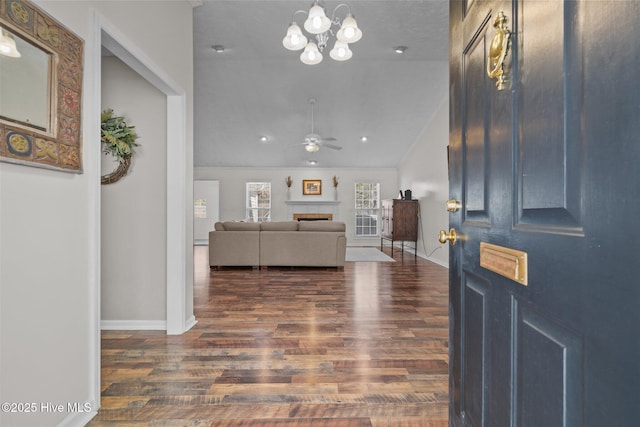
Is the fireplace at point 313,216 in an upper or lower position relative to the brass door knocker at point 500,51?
lower

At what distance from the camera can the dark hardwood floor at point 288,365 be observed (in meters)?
1.71

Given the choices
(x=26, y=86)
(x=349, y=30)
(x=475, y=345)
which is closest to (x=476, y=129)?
(x=475, y=345)

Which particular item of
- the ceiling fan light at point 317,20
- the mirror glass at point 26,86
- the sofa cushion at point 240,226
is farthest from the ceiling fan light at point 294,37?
the sofa cushion at point 240,226

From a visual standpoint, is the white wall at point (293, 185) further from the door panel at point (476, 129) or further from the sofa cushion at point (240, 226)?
the door panel at point (476, 129)

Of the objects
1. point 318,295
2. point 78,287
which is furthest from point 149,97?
point 318,295

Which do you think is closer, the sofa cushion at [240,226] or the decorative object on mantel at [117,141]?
the decorative object on mantel at [117,141]

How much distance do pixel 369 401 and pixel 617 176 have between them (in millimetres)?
1656

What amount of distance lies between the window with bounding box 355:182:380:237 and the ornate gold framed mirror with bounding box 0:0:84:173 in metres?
8.78

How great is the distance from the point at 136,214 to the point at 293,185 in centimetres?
717

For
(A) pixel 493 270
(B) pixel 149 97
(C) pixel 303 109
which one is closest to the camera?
(A) pixel 493 270

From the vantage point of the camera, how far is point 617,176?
1.78 feet

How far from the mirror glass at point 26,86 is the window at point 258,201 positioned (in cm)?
863

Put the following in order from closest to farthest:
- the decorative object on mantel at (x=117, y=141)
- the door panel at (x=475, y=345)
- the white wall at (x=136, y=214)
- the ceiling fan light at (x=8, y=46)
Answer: the door panel at (x=475, y=345) < the ceiling fan light at (x=8, y=46) < the decorative object on mantel at (x=117, y=141) < the white wall at (x=136, y=214)

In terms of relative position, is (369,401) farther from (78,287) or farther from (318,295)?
(318,295)
